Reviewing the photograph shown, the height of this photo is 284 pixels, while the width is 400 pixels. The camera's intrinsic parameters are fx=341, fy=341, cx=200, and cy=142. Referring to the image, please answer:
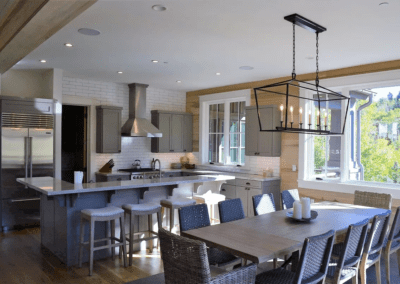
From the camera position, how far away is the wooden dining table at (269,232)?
254cm

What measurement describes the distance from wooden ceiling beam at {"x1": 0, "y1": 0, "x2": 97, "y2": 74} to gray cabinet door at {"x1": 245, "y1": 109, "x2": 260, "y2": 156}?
4190mm

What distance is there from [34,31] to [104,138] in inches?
151

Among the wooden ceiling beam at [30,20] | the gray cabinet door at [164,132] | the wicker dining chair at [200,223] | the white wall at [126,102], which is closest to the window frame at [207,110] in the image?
the white wall at [126,102]

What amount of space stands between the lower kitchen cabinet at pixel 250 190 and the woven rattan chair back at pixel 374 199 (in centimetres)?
175

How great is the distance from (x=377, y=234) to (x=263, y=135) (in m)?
3.58

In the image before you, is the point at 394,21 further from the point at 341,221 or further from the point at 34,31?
the point at 34,31

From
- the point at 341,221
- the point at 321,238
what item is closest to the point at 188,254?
the point at 321,238

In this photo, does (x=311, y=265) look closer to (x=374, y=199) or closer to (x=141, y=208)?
(x=141, y=208)

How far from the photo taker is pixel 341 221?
3.51 m

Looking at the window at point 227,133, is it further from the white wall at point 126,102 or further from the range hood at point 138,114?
the range hood at point 138,114

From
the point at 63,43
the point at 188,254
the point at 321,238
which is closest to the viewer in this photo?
the point at 188,254

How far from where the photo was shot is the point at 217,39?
166 inches

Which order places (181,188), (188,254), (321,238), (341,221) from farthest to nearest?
(181,188), (341,221), (321,238), (188,254)

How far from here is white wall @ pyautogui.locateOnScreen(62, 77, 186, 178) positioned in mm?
6980
